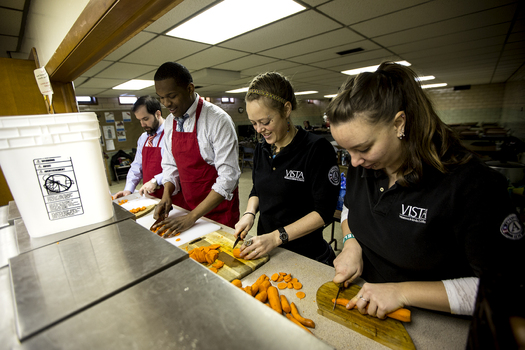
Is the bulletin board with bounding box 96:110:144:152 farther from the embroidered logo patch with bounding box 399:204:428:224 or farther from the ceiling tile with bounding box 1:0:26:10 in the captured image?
the embroidered logo patch with bounding box 399:204:428:224

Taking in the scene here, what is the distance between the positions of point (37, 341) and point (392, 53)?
5353mm

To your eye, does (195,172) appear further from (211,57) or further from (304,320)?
(211,57)

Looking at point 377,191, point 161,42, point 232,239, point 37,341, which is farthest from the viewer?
point 161,42

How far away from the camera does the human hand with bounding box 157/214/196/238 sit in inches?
52.8

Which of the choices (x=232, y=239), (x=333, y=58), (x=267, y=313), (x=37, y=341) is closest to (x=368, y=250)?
(x=232, y=239)

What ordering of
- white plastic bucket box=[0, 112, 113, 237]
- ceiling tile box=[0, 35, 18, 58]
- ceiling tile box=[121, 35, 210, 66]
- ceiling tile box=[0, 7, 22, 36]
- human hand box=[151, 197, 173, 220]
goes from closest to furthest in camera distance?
1. white plastic bucket box=[0, 112, 113, 237]
2. human hand box=[151, 197, 173, 220]
3. ceiling tile box=[0, 7, 22, 36]
4. ceiling tile box=[0, 35, 18, 58]
5. ceiling tile box=[121, 35, 210, 66]

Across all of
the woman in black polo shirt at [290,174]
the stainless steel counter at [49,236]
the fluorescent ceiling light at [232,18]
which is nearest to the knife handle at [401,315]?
the woman in black polo shirt at [290,174]

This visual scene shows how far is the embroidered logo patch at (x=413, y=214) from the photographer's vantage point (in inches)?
31.7

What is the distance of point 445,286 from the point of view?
0.75 metres

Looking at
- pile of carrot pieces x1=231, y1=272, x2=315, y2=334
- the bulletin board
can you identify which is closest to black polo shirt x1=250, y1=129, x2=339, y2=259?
pile of carrot pieces x1=231, y1=272, x2=315, y2=334

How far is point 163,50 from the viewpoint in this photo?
11.2 feet

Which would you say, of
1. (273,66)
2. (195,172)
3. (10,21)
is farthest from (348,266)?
(273,66)

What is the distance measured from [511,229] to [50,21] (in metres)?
2.49

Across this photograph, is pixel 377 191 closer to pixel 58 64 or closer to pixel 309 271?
pixel 309 271
